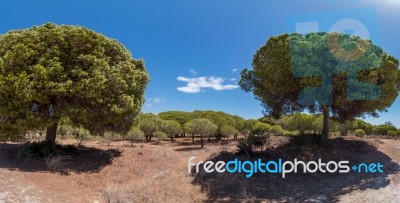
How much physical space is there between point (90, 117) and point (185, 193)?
644cm

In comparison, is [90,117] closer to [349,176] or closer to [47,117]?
[47,117]

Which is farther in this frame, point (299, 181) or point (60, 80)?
point (60, 80)

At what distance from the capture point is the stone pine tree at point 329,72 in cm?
1487

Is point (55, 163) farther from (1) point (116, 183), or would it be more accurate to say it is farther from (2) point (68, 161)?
(1) point (116, 183)

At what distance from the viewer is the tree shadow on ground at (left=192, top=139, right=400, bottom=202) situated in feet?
37.5

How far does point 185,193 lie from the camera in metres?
12.5

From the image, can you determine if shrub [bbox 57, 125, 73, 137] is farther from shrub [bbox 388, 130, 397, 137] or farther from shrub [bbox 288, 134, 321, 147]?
shrub [bbox 388, 130, 397, 137]

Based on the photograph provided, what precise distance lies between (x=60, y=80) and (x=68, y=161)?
3863mm

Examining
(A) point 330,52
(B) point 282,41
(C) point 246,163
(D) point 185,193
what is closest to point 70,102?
(D) point 185,193

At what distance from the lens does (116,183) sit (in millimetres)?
13211

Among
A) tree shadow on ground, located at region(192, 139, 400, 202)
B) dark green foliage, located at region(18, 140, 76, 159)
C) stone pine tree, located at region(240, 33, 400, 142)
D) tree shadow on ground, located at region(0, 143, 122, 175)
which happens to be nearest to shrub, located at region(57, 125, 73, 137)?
tree shadow on ground, located at region(0, 143, 122, 175)

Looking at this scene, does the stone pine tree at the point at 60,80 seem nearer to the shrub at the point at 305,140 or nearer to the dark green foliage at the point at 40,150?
the dark green foliage at the point at 40,150

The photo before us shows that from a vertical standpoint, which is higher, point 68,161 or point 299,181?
point 68,161

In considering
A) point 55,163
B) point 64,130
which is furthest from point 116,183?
point 64,130
